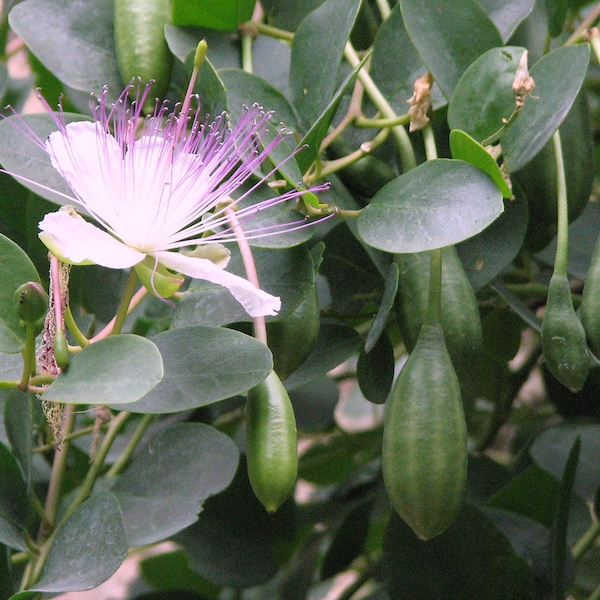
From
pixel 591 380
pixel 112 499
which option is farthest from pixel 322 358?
pixel 591 380

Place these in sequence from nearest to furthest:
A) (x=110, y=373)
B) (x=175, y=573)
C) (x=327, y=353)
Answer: (x=110, y=373)
(x=327, y=353)
(x=175, y=573)

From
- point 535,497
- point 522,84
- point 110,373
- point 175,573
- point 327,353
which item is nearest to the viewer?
point 110,373

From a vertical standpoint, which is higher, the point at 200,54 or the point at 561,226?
the point at 200,54

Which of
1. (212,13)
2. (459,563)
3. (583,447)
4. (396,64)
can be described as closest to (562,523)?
(459,563)

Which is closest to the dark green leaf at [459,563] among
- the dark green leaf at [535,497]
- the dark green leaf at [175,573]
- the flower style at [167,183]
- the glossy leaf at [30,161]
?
the dark green leaf at [535,497]

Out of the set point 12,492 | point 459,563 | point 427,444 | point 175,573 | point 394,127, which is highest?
point 394,127

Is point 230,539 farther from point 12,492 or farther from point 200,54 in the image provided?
point 200,54

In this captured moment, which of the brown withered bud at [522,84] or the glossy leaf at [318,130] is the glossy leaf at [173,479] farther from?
the brown withered bud at [522,84]
